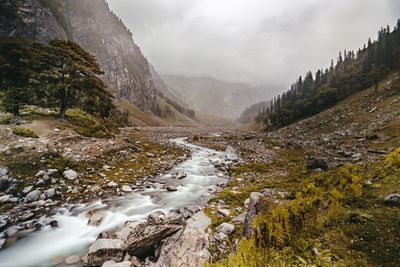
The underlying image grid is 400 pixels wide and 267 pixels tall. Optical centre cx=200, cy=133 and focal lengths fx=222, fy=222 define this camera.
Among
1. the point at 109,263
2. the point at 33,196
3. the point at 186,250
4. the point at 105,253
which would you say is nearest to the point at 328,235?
the point at 186,250

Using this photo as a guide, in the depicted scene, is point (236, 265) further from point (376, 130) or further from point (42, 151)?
point (376, 130)

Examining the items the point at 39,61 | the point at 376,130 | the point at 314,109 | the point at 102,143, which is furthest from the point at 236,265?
the point at 314,109

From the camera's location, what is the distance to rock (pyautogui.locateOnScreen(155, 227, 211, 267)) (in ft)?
20.7

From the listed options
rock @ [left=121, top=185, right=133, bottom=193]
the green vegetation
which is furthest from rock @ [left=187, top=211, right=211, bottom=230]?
rock @ [left=121, top=185, right=133, bottom=193]

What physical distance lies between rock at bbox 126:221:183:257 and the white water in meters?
3.02

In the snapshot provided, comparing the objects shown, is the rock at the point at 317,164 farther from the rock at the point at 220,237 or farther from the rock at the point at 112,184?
the rock at the point at 112,184

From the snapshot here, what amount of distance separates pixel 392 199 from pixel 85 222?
520 inches

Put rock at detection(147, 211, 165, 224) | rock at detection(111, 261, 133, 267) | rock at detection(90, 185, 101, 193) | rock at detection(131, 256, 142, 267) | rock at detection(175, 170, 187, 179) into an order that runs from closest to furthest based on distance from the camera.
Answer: rock at detection(111, 261, 133, 267) < rock at detection(131, 256, 142, 267) < rock at detection(147, 211, 165, 224) < rock at detection(90, 185, 101, 193) < rock at detection(175, 170, 187, 179)

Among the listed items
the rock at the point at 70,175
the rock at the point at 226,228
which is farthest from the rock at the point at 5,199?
the rock at the point at 226,228

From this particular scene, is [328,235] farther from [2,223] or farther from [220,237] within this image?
[2,223]

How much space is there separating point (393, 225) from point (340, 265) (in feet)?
8.63

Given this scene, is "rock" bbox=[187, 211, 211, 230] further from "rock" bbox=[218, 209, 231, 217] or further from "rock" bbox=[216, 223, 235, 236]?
"rock" bbox=[218, 209, 231, 217]

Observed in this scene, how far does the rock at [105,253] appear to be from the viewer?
7.68m

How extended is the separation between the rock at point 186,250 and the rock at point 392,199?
6172mm
